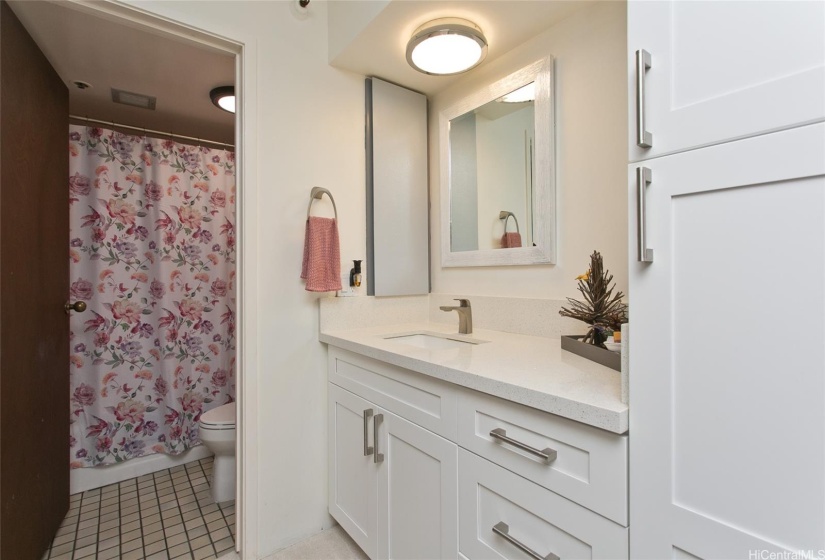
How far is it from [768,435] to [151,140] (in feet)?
9.50

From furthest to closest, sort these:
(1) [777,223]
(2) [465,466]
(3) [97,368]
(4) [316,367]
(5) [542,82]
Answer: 1. (3) [97,368]
2. (4) [316,367]
3. (5) [542,82]
4. (2) [465,466]
5. (1) [777,223]

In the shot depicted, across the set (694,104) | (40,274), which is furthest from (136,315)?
(694,104)

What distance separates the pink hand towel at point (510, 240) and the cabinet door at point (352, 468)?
87 cm

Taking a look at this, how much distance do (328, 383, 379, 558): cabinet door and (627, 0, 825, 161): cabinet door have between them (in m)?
1.20

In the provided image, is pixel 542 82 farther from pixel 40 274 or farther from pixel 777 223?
pixel 40 274

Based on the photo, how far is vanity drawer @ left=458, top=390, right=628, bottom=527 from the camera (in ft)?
2.52

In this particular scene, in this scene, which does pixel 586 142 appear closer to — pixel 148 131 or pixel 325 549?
pixel 325 549

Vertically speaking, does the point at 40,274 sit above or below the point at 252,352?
above

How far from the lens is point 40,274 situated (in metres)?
1.59

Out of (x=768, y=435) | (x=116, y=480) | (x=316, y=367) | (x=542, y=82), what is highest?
(x=542, y=82)

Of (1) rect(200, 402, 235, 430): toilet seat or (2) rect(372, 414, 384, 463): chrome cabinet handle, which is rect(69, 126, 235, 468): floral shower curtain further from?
(2) rect(372, 414, 384, 463): chrome cabinet handle

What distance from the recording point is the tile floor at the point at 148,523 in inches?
64.9

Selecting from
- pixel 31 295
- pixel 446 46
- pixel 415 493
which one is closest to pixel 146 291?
pixel 31 295

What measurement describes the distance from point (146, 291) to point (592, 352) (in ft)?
7.88
